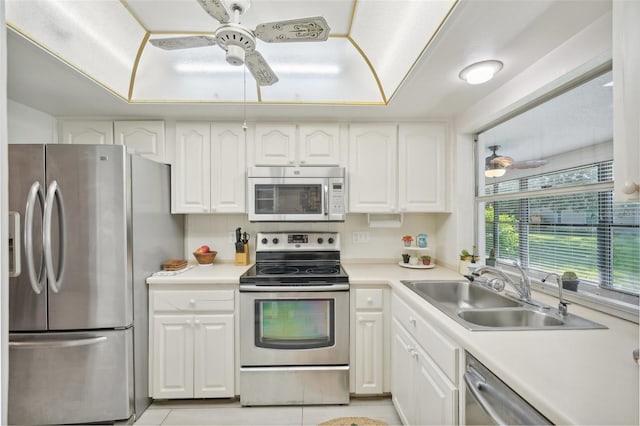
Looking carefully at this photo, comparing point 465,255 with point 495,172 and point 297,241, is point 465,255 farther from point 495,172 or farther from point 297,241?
point 297,241

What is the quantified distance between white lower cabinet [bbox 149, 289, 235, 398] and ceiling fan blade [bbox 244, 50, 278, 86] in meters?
1.45

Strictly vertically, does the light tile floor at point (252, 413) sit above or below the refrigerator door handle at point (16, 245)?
below

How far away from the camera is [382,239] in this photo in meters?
2.73

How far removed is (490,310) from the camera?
1374 millimetres

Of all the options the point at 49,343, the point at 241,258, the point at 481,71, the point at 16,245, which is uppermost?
the point at 481,71

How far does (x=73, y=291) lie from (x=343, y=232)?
202cm

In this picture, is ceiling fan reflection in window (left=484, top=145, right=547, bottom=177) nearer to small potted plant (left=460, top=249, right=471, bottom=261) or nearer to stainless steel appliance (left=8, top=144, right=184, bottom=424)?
small potted plant (left=460, top=249, right=471, bottom=261)

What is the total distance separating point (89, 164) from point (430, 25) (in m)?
2.09

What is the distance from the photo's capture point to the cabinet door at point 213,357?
6.67 feet

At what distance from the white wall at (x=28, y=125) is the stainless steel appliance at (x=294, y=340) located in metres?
1.97

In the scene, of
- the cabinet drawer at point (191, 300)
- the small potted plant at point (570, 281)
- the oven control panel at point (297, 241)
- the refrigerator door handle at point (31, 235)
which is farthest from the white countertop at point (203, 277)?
the small potted plant at point (570, 281)

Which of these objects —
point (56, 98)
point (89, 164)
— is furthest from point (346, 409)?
point (56, 98)

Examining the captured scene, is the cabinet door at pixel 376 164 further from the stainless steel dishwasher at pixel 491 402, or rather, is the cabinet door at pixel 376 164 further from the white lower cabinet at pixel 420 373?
the stainless steel dishwasher at pixel 491 402

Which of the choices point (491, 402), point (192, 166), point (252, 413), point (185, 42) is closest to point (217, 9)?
point (185, 42)
